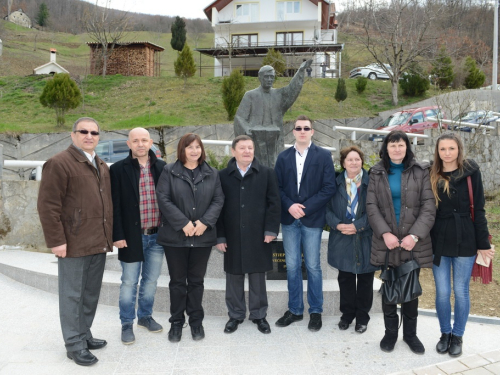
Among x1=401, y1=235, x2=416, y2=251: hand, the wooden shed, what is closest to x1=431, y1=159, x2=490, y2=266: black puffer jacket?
x1=401, y1=235, x2=416, y2=251: hand

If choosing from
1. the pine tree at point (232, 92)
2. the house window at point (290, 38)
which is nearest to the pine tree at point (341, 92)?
the pine tree at point (232, 92)

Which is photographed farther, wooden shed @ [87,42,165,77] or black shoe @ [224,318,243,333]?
wooden shed @ [87,42,165,77]

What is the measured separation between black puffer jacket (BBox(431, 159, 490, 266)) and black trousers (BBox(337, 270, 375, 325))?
30.2 inches

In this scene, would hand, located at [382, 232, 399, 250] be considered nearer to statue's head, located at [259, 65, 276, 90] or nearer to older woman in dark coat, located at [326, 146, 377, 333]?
older woman in dark coat, located at [326, 146, 377, 333]

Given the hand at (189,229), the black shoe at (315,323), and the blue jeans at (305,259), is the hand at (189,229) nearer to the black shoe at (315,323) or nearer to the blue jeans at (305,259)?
the blue jeans at (305,259)

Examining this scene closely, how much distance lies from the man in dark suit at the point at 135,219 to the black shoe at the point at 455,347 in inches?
101

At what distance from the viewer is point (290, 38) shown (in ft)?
95.1

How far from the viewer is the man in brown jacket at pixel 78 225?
3.11 m

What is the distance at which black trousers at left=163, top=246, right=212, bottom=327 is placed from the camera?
Result: 3602mm

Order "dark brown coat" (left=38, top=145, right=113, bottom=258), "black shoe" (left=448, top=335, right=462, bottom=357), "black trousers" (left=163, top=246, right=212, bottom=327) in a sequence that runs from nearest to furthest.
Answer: "dark brown coat" (left=38, top=145, right=113, bottom=258) < "black shoe" (left=448, top=335, right=462, bottom=357) < "black trousers" (left=163, top=246, right=212, bottom=327)

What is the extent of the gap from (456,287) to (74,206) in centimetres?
319

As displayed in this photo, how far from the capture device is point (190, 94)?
20.5 m

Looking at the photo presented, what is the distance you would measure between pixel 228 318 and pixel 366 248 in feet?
5.18

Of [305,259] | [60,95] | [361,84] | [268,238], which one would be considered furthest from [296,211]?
[361,84]
